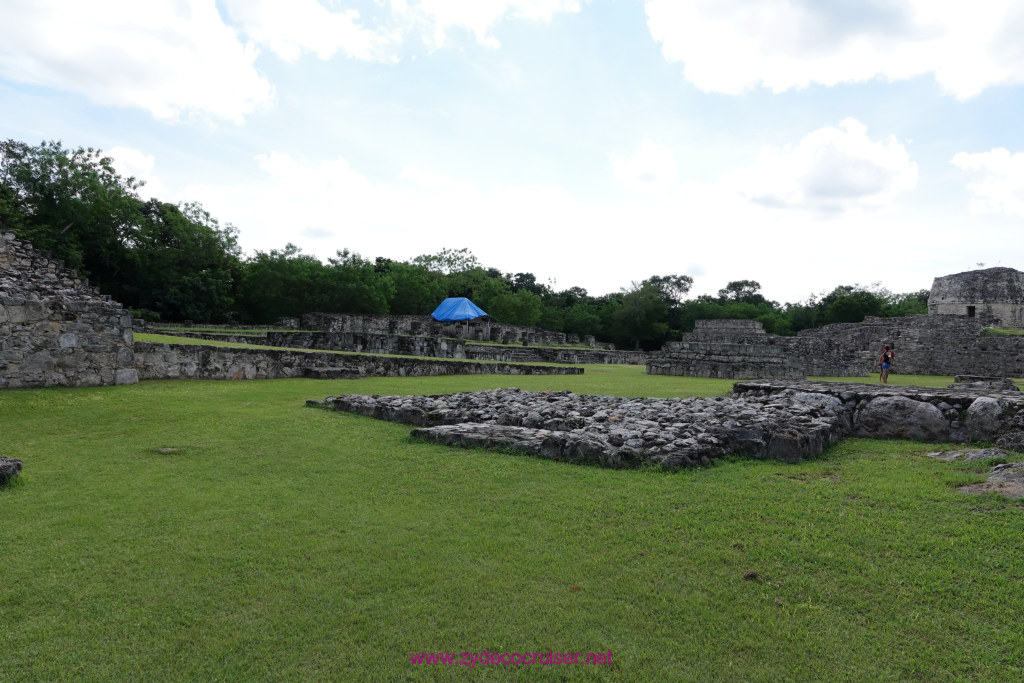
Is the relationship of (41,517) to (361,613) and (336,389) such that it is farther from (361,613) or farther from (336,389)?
(336,389)

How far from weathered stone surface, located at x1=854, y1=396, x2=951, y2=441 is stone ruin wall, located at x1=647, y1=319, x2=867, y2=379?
10536 millimetres

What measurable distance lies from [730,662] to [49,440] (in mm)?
6572

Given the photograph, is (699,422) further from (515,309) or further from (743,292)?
(743,292)

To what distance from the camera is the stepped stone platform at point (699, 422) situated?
523cm

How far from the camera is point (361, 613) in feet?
8.27

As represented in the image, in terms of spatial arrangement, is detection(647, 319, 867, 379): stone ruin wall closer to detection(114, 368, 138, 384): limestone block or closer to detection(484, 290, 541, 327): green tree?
detection(114, 368, 138, 384): limestone block

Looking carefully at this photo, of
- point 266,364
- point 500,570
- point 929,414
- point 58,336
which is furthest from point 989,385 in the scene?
point 58,336

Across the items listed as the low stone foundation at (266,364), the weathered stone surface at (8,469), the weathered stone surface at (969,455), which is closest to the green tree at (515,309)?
the low stone foundation at (266,364)

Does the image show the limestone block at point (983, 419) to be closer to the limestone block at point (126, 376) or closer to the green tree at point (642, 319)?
the limestone block at point (126, 376)

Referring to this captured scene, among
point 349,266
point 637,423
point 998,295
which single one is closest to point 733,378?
point 637,423

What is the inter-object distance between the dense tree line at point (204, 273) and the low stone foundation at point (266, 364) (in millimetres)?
17487

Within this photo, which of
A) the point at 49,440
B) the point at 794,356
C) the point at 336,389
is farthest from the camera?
the point at 794,356

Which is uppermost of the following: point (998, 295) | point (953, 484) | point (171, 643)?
point (998, 295)

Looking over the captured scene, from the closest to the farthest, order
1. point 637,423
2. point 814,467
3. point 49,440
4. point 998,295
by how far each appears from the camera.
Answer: point 814,467
point 49,440
point 637,423
point 998,295
